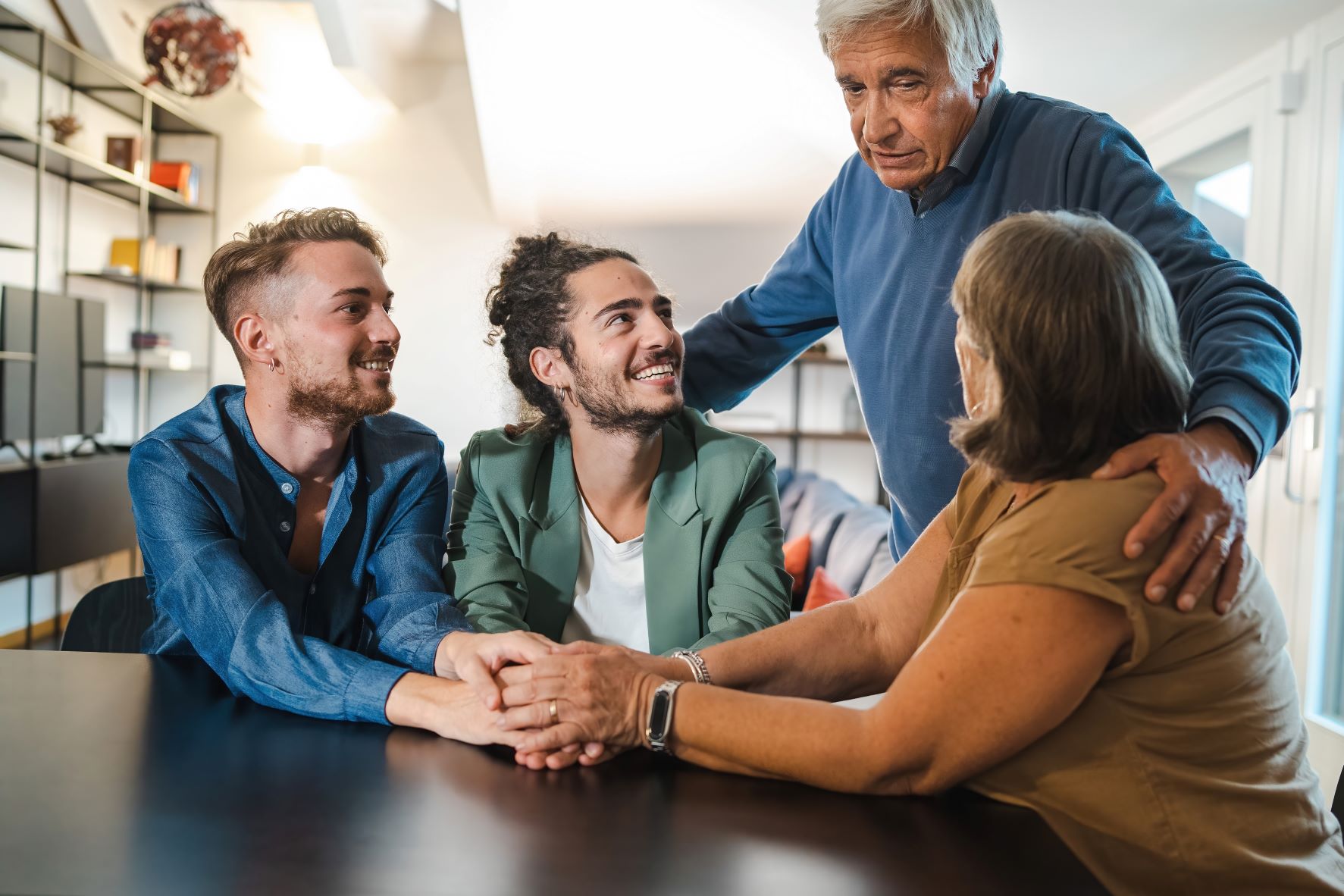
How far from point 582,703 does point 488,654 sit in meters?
0.23

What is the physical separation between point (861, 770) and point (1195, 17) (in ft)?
10.6

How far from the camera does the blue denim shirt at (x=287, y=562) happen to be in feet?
4.02

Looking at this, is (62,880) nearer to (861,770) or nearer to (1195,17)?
(861,770)

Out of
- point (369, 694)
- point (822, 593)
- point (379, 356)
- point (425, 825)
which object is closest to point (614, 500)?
point (379, 356)

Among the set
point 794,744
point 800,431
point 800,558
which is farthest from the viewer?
point 800,431

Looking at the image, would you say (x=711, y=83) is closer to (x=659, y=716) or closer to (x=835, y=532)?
(x=835, y=532)

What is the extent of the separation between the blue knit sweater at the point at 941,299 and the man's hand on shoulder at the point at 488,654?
0.79 metres

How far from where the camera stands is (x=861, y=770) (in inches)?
36.8

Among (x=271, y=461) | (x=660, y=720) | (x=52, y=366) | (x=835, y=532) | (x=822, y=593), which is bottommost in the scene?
(x=822, y=593)

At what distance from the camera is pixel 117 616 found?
5.82 ft

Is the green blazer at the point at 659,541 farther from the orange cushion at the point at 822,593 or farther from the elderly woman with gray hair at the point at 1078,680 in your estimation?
the orange cushion at the point at 822,593

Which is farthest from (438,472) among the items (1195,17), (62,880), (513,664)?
(1195,17)

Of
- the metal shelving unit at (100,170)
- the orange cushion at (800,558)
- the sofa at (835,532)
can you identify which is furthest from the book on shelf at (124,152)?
the orange cushion at (800,558)

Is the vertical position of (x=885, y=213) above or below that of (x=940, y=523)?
above
